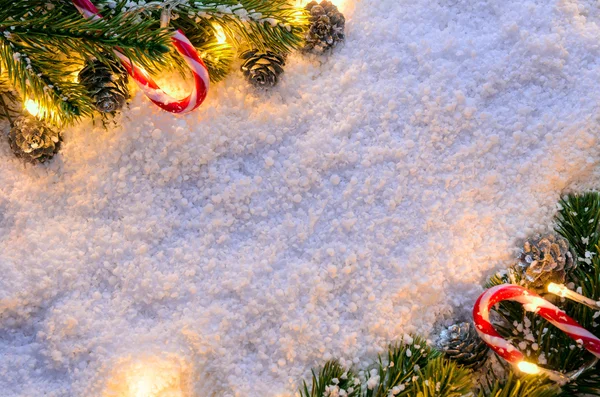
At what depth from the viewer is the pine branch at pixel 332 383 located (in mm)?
1299

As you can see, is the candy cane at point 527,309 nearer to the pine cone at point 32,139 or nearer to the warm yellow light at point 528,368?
the warm yellow light at point 528,368

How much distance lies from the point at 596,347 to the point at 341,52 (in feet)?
3.18

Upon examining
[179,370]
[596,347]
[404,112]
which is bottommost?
[179,370]

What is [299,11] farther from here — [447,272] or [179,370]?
[179,370]

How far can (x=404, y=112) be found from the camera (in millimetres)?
1516

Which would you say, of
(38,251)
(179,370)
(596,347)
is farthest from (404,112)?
(38,251)

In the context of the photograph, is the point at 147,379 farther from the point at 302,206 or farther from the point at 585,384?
the point at 585,384

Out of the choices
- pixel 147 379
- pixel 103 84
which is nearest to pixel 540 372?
pixel 147 379

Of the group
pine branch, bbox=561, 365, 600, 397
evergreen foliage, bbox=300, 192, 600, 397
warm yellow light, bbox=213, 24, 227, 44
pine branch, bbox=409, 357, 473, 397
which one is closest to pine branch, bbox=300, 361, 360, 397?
evergreen foliage, bbox=300, 192, 600, 397

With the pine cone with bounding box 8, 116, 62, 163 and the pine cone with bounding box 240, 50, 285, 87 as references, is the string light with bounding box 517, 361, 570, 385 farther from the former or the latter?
the pine cone with bounding box 8, 116, 62, 163

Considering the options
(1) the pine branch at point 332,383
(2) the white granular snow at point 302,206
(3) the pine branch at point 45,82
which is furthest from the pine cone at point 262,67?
(1) the pine branch at point 332,383

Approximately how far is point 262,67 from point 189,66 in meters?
0.21

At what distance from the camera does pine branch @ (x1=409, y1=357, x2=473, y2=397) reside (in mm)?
1247

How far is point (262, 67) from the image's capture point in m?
1.48
